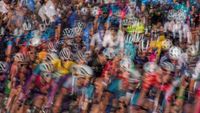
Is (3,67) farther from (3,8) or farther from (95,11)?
(3,8)

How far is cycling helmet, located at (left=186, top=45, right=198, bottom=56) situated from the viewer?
1585cm

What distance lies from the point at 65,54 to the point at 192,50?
132 inches

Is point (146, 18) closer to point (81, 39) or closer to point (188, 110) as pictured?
point (81, 39)

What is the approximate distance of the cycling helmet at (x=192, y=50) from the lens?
15.8 m

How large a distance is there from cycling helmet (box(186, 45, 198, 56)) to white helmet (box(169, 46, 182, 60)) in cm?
34

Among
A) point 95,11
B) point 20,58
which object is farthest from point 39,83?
point 95,11

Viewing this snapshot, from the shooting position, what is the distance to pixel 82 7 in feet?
66.7

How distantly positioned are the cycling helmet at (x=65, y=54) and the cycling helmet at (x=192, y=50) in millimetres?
3138

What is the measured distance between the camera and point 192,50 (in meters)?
16.0

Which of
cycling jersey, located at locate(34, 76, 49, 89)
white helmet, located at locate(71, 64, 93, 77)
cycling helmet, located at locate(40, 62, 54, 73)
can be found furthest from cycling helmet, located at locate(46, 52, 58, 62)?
→ white helmet, located at locate(71, 64, 93, 77)

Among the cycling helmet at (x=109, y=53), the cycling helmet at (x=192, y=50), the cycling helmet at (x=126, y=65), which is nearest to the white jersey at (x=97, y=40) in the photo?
the cycling helmet at (x=109, y=53)

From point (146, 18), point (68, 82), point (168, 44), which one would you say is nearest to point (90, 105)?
point (68, 82)

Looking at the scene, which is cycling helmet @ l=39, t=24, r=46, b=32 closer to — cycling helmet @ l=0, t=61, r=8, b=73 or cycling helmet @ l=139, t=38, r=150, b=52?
cycling helmet @ l=0, t=61, r=8, b=73

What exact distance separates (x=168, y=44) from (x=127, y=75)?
342 cm
